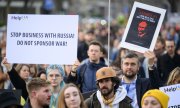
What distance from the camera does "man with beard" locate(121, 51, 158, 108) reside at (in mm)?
11672

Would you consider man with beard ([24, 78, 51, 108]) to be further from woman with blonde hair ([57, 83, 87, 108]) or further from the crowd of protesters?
woman with blonde hair ([57, 83, 87, 108])

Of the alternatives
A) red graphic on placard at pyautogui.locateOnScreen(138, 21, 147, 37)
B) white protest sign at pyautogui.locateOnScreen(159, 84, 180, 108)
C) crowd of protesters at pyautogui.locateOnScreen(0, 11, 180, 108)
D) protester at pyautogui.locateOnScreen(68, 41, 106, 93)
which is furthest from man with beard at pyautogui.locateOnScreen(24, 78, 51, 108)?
red graphic on placard at pyautogui.locateOnScreen(138, 21, 147, 37)

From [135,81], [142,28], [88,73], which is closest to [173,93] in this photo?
[135,81]

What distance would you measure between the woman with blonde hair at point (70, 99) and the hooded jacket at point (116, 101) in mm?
966

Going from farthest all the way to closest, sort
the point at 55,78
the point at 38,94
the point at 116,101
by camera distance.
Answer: the point at 55,78, the point at 116,101, the point at 38,94

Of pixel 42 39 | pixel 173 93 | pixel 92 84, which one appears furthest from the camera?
pixel 92 84

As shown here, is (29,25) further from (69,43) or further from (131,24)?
(131,24)

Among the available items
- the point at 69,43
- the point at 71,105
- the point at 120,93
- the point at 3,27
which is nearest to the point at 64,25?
the point at 69,43

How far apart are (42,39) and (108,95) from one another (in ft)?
8.09

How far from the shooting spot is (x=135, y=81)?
11820mm

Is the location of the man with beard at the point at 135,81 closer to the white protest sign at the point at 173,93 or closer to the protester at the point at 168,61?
the white protest sign at the point at 173,93

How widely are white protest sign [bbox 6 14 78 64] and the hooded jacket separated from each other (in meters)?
1.76

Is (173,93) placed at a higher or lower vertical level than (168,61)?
lower

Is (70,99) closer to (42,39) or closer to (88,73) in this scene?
(42,39)
